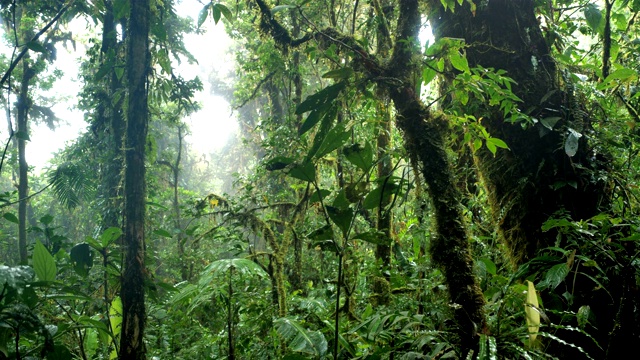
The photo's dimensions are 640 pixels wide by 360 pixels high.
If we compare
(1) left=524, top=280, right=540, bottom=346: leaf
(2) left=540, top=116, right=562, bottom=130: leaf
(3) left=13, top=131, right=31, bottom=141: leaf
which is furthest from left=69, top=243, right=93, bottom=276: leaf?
(2) left=540, top=116, right=562, bottom=130: leaf

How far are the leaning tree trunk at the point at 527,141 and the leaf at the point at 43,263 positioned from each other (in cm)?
246

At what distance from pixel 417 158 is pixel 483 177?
0.83 meters

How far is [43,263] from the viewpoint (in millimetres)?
2012

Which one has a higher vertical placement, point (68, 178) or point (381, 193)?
point (68, 178)

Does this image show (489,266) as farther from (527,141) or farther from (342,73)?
(342,73)

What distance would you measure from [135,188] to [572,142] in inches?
103

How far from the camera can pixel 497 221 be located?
7.43ft

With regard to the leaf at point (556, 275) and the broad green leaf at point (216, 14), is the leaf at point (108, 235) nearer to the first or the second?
the broad green leaf at point (216, 14)

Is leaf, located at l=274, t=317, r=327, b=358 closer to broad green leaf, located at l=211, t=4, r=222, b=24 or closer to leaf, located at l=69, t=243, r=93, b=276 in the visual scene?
leaf, located at l=69, t=243, r=93, b=276

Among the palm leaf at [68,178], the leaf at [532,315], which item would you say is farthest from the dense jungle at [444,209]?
the palm leaf at [68,178]

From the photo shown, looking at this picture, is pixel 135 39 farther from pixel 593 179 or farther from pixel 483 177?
pixel 593 179

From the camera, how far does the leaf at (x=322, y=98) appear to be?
67.1 inches

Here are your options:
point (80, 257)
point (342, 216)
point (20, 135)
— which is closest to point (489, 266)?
point (342, 216)

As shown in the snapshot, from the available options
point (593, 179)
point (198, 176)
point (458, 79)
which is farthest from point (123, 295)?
point (198, 176)
